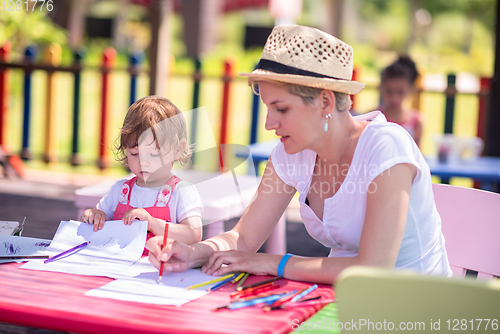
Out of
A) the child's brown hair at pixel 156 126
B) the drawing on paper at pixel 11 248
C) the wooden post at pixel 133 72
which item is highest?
the wooden post at pixel 133 72

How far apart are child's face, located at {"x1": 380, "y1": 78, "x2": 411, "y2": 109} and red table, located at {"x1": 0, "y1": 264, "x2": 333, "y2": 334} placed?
2924 millimetres

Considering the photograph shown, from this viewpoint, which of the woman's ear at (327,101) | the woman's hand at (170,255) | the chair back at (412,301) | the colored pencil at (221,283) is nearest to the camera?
the chair back at (412,301)

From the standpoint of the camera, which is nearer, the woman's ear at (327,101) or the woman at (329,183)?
the woman at (329,183)

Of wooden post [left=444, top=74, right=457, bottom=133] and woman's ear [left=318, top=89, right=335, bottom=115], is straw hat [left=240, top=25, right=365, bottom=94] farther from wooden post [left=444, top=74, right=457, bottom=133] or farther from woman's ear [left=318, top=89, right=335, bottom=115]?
wooden post [left=444, top=74, right=457, bottom=133]

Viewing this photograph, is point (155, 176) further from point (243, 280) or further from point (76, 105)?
A: point (76, 105)

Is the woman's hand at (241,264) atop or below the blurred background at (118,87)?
below

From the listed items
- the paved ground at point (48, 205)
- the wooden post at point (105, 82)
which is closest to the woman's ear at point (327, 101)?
the paved ground at point (48, 205)

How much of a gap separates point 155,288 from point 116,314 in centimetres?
20

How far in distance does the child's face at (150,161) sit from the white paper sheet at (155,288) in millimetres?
496

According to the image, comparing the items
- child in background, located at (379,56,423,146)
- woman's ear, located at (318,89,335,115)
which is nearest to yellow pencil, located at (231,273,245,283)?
woman's ear, located at (318,89,335,115)

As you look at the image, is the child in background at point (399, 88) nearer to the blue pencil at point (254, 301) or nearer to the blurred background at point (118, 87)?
the blurred background at point (118, 87)

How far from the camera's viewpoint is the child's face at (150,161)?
75.8 inches

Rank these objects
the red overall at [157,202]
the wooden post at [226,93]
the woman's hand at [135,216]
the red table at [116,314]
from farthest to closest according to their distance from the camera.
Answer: the wooden post at [226,93] < the red overall at [157,202] < the woman's hand at [135,216] < the red table at [116,314]

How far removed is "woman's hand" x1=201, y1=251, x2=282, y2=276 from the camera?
4.89 feet
